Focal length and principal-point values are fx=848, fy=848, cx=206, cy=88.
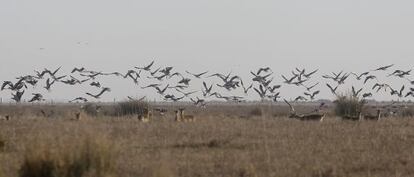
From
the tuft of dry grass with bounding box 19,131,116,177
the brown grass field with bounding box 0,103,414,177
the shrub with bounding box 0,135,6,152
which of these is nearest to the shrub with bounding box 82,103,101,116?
the brown grass field with bounding box 0,103,414,177

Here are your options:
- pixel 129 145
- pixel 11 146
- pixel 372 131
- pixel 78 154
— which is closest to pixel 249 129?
pixel 372 131

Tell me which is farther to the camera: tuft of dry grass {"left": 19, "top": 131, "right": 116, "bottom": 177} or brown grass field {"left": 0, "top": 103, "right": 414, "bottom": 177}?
brown grass field {"left": 0, "top": 103, "right": 414, "bottom": 177}

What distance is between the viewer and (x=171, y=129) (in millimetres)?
29109

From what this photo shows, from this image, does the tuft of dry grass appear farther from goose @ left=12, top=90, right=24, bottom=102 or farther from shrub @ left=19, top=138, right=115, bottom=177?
goose @ left=12, top=90, right=24, bottom=102

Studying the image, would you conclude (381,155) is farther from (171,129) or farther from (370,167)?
(171,129)

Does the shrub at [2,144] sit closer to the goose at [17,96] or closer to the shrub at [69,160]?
the shrub at [69,160]

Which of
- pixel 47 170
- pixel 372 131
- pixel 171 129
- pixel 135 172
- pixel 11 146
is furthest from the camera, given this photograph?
pixel 171 129

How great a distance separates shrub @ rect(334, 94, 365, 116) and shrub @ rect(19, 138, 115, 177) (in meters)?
32.8

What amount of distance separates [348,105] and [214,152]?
92.9 ft

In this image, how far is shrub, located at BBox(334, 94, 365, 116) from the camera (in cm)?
4772

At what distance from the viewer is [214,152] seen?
21094 mm

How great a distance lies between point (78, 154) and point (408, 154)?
334 inches

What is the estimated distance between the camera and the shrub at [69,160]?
14.8 m

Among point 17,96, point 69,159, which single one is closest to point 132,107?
point 17,96
